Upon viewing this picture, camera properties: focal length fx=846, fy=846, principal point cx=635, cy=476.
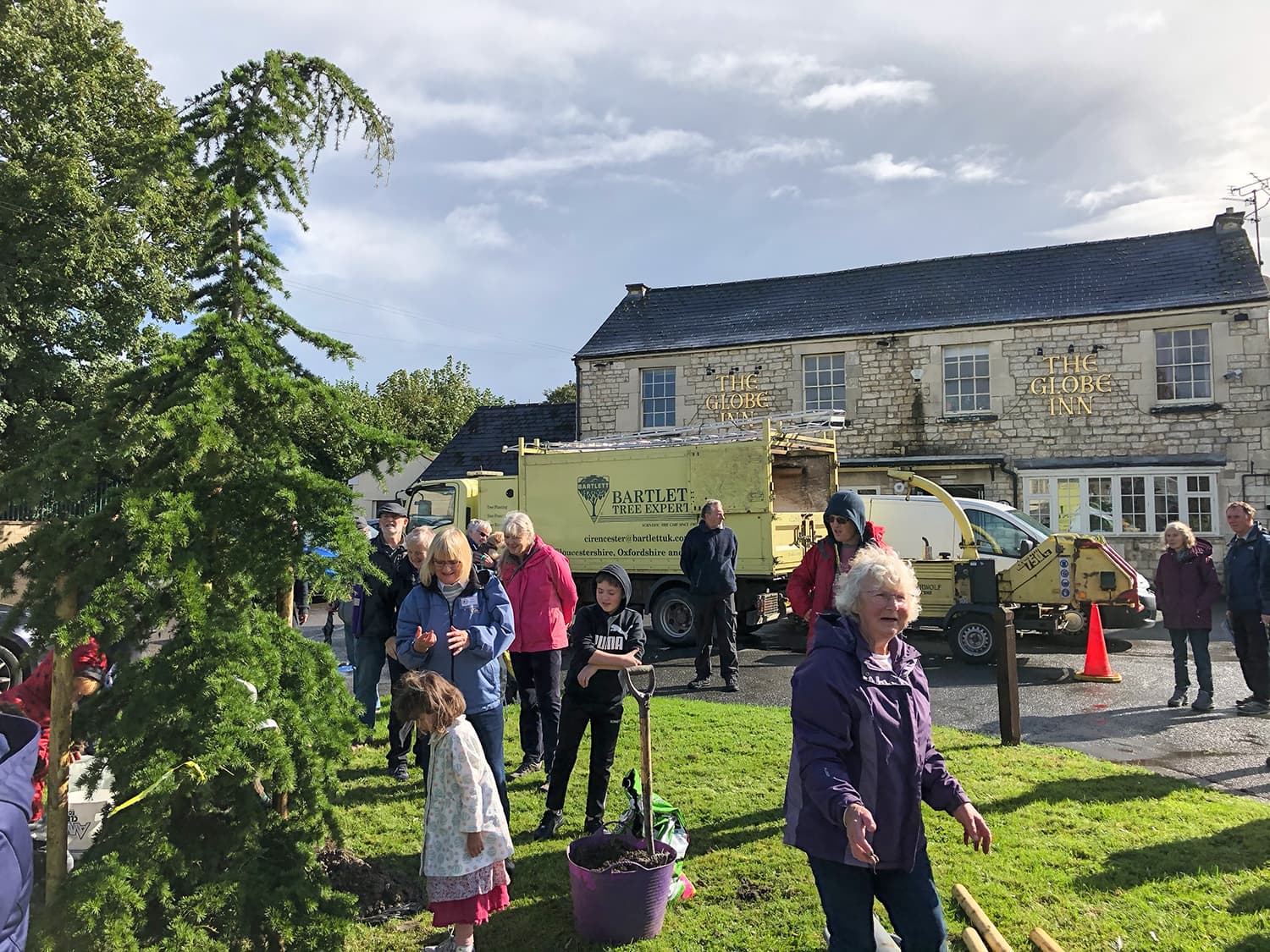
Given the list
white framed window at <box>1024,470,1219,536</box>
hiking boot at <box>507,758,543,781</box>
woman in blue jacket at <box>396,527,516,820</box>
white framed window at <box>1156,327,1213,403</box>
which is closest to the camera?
woman in blue jacket at <box>396,527,516,820</box>

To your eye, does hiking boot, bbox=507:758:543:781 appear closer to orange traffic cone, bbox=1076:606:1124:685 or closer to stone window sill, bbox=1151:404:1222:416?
orange traffic cone, bbox=1076:606:1124:685

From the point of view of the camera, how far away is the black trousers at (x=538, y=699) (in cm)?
574

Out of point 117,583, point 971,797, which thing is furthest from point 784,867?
point 117,583

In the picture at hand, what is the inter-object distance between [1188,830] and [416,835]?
4349 mm

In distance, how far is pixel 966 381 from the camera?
20.2 metres

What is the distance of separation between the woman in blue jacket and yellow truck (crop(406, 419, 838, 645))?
7563 mm

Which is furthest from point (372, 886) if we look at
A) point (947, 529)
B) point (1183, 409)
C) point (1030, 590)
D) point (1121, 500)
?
point (1183, 409)

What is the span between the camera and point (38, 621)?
9.13ft

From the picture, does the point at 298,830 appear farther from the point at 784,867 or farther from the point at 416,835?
the point at 784,867

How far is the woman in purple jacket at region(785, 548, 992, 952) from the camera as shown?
2.64 m

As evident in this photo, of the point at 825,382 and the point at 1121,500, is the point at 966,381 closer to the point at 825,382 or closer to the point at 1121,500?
the point at 825,382

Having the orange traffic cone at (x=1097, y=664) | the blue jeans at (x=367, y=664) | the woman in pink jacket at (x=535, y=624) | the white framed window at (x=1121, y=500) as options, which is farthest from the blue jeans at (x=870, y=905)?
the white framed window at (x=1121, y=500)

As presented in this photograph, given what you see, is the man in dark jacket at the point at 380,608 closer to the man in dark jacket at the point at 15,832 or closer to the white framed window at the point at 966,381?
the man in dark jacket at the point at 15,832

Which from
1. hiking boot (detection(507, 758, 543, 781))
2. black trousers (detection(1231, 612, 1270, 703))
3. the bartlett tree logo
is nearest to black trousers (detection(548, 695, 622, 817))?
hiking boot (detection(507, 758, 543, 781))
